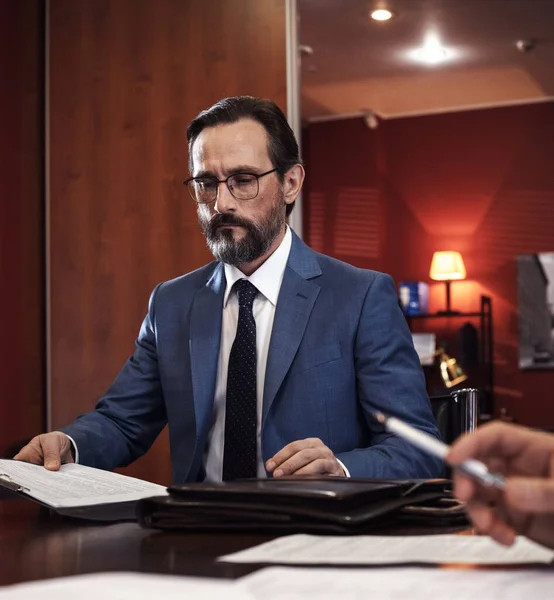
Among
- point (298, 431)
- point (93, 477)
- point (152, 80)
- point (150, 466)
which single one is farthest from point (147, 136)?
point (93, 477)

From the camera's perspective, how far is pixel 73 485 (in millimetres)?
1402

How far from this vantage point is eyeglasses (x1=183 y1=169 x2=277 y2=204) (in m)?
2.05

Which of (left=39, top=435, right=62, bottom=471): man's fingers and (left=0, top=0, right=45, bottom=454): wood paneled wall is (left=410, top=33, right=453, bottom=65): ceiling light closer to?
(left=0, top=0, right=45, bottom=454): wood paneled wall

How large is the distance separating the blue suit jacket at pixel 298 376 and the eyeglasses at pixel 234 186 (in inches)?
6.2

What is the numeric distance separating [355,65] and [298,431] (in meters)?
5.37

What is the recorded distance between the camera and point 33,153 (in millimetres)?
3920

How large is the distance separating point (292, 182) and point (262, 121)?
18 cm

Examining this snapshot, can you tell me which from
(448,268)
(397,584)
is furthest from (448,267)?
(397,584)

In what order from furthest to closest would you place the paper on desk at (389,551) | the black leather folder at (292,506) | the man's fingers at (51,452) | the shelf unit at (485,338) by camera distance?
1. the shelf unit at (485,338)
2. the man's fingers at (51,452)
3. the black leather folder at (292,506)
4. the paper on desk at (389,551)

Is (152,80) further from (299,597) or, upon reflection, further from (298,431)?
(299,597)

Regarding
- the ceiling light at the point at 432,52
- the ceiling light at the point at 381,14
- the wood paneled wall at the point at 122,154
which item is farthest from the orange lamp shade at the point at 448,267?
the wood paneled wall at the point at 122,154

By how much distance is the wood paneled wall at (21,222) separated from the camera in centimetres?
372

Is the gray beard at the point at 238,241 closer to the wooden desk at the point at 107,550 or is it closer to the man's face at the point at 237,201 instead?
the man's face at the point at 237,201

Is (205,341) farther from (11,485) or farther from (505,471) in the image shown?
(505,471)
